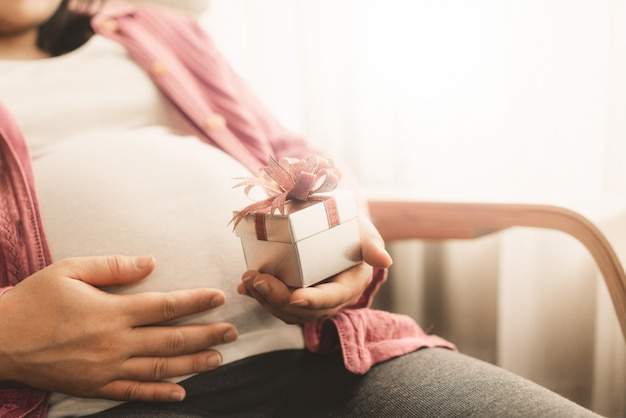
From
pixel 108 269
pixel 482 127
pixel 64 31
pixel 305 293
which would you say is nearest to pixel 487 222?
pixel 482 127

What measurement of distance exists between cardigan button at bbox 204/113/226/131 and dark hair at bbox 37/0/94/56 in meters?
0.29

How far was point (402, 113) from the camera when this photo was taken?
110 centimetres

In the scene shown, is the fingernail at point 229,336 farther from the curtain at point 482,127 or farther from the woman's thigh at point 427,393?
the curtain at point 482,127

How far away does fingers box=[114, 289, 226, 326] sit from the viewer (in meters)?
0.55

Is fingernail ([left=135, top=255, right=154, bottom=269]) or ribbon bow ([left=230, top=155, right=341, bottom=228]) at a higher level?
ribbon bow ([left=230, top=155, right=341, bottom=228])

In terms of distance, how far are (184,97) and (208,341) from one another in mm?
442

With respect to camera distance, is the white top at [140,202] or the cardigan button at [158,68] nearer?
the white top at [140,202]

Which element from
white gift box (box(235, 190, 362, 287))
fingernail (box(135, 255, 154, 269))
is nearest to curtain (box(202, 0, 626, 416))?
white gift box (box(235, 190, 362, 287))

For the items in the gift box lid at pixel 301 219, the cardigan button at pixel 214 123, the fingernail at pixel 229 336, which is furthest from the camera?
the cardigan button at pixel 214 123

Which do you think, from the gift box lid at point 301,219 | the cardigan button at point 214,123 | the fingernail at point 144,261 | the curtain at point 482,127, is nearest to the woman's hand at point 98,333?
the fingernail at point 144,261

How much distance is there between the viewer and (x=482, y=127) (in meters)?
1.03

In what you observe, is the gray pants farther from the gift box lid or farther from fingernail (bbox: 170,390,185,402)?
the gift box lid

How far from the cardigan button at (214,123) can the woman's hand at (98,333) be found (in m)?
0.33

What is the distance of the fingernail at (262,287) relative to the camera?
0.53 meters
